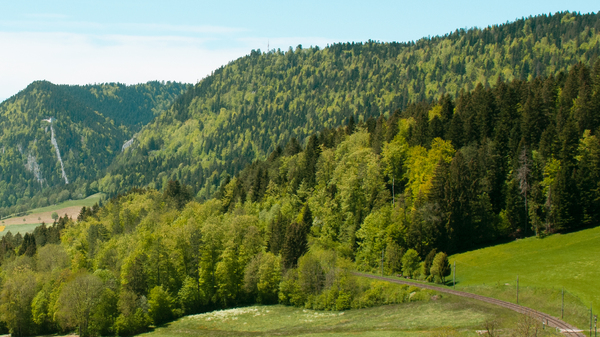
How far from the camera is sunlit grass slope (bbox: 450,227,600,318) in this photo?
228 feet

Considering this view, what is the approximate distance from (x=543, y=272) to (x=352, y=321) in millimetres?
28221

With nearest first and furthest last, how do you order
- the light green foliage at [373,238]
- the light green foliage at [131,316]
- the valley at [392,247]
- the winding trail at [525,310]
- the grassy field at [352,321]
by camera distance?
the winding trail at [525,310]
the grassy field at [352,321]
the valley at [392,247]
the light green foliage at [131,316]
the light green foliage at [373,238]

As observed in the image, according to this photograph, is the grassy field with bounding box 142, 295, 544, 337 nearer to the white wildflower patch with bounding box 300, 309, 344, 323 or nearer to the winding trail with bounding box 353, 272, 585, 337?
the white wildflower patch with bounding box 300, 309, 344, 323

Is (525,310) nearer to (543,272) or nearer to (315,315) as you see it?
(543,272)

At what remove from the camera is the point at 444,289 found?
80.6 m

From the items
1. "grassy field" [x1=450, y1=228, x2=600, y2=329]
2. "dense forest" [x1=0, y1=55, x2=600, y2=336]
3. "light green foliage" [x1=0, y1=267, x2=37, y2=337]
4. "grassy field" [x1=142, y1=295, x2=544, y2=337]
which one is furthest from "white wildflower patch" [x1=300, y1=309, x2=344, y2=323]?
"light green foliage" [x1=0, y1=267, x2=37, y2=337]

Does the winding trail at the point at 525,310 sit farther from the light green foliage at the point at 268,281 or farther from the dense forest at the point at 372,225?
the light green foliage at the point at 268,281

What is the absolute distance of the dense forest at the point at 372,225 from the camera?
93.0 metres

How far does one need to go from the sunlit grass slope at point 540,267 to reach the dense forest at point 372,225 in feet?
13.5

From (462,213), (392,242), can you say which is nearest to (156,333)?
(392,242)

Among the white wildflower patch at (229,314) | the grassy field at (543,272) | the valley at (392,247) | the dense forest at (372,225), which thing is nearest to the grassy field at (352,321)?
the white wildflower patch at (229,314)

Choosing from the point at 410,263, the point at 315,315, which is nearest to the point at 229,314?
the point at 315,315

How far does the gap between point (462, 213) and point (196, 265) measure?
51889 mm

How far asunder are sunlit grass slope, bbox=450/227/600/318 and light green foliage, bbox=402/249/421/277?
6473 millimetres
